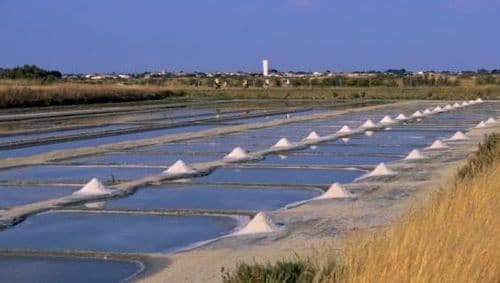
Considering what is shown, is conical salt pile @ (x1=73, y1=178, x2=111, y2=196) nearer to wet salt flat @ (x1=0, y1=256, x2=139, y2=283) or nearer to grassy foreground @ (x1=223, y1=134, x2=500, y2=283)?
wet salt flat @ (x1=0, y1=256, x2=139, y2=283)

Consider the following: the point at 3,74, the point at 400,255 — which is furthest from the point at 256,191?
the point at 3,74

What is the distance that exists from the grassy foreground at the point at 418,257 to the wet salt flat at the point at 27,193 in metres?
6.74

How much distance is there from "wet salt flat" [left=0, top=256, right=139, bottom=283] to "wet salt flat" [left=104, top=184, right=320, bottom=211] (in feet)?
12.0

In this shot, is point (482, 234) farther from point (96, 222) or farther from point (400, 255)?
point (96, 222)

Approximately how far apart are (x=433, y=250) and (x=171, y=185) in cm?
936

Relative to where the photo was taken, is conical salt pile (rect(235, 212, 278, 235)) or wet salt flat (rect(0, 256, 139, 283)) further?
conical salt pile (rect(235, 212, 278, 235))

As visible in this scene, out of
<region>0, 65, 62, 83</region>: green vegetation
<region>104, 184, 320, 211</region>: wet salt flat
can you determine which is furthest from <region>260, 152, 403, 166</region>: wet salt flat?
<region>0, 65, 62, 83</region>: green vegetation

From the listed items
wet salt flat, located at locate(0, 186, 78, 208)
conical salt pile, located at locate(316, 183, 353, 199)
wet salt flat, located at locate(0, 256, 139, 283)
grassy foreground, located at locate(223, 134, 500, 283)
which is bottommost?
conical salt pile, located at locate(316, 183, 353, 199)

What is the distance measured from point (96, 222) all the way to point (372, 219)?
3.26 m

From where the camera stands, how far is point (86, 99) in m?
58.2

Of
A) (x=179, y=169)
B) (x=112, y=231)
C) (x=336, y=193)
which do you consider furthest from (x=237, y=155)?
(x=112, y=231)

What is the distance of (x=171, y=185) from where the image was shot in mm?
14867

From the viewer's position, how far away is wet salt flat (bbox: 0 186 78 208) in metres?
12.9

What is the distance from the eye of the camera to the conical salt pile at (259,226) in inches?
400
